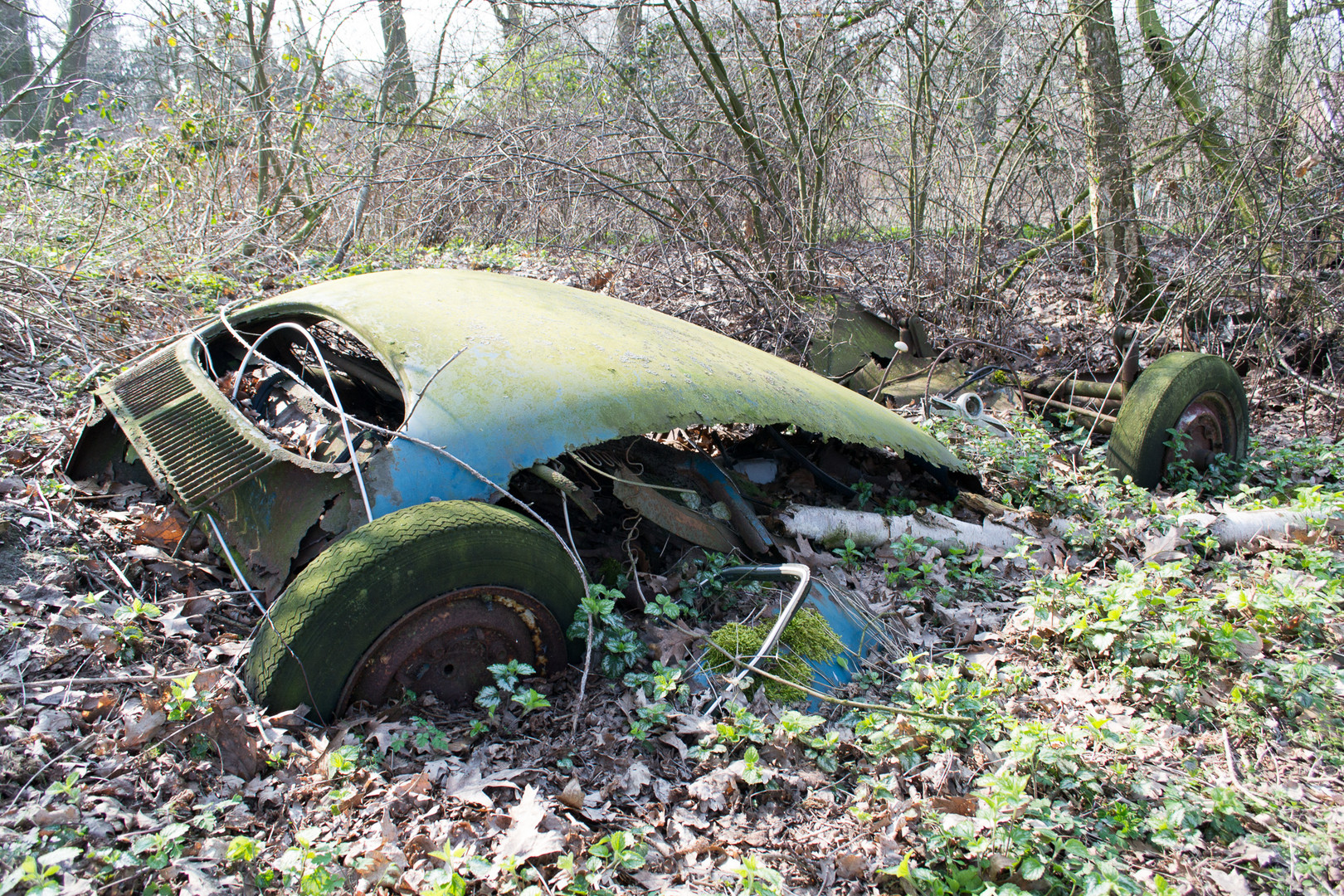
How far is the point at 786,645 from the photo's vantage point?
2.84 metres

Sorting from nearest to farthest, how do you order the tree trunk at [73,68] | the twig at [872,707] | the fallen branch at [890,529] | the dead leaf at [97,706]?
the dead leaf at [97,706] < the twig at [872,707] < the fallen branch at [890,529] < the tree trunk at [73,68]

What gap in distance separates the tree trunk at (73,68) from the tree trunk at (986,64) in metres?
7.53

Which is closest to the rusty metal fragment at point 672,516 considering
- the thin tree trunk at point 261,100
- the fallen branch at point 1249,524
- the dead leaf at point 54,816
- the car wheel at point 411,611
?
the car wheel at point 411,611

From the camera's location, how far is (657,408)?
2797 mm

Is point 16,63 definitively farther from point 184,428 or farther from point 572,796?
point 572,796

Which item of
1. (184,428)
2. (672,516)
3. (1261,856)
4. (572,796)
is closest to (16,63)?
(184,428)

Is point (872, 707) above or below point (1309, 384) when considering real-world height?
below

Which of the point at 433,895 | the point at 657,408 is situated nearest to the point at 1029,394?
the point at 657,408

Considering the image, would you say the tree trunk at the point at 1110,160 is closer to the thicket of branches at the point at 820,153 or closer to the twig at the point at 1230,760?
the thicket of branches at the point at 820,153

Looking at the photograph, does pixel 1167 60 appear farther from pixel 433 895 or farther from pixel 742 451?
pixel 433 895

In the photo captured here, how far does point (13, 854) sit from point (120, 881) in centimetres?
23

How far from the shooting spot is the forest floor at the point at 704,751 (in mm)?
1928

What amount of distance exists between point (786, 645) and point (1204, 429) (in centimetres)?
377

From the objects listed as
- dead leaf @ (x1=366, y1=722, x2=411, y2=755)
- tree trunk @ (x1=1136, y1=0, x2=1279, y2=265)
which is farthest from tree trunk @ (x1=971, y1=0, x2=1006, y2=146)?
dead leaf @ (x1=366, y1=722, x2=411, y2=755)
